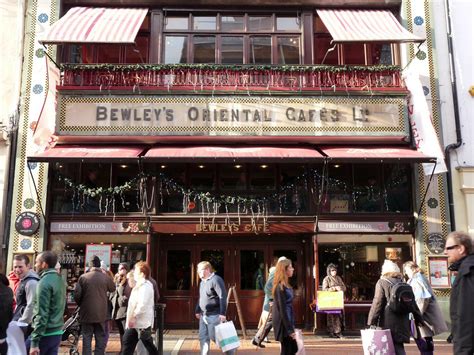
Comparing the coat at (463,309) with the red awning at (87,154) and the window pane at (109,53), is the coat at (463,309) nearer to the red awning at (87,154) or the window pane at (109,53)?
the red awning at (87,154)

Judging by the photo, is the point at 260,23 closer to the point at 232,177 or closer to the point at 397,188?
the point at 232,177

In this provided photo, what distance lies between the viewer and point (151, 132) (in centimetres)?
1223

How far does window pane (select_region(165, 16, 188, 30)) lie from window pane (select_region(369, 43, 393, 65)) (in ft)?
16.7

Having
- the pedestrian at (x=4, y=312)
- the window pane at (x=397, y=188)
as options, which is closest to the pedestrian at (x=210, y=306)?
the pedestrian at (x=4, y=312)

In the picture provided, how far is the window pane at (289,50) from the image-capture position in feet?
44.1

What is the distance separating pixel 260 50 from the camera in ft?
44.2

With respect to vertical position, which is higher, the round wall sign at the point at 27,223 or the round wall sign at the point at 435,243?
the round wall sign at the point at 27,223

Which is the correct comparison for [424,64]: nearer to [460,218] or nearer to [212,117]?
[460,218]

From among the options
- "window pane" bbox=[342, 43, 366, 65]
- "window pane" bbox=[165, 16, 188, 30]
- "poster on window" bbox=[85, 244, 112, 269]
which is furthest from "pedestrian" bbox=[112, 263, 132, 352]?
"window pane" bbox=[342, 43, 366, 65]

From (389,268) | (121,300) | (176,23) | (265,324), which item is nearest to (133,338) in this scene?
(121,300)

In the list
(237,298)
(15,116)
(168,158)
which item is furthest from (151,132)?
(237,298)

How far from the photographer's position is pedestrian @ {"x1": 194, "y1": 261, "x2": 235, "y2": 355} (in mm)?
8086

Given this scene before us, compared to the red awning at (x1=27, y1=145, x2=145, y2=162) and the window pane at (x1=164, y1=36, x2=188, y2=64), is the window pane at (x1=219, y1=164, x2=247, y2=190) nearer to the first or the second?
the red awning at (x1=27, y1=145, x2=145, y2=162)

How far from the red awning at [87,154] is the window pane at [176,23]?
11.9 feet
